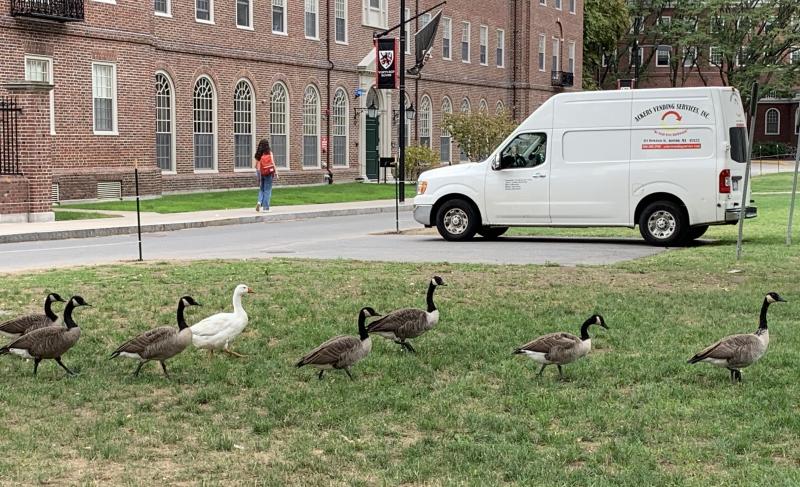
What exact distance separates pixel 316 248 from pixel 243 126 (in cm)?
2039

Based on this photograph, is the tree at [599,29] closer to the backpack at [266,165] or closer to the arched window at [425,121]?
the arched window at [425,121]

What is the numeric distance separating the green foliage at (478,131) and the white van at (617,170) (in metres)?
23.4

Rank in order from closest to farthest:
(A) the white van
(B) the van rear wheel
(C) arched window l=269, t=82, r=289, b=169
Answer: (A) the white van, (B) the van rear wheel, (C) arched window l=269, t=82, r=289, b=169

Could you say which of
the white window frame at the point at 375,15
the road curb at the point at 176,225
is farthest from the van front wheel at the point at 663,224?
the white window frame at the point at 375,15

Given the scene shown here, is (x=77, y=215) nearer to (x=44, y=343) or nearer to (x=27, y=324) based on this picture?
(x=27, y=324)

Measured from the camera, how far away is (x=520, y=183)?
20.4 meters

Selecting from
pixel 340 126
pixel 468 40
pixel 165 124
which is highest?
pixel 468 40

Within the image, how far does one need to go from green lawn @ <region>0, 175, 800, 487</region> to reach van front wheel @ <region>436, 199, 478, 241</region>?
821cm

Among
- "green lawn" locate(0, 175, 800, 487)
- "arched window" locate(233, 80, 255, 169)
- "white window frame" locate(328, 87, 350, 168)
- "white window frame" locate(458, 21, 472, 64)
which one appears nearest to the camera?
"green lawn" locate(0, 175, 800, 487)

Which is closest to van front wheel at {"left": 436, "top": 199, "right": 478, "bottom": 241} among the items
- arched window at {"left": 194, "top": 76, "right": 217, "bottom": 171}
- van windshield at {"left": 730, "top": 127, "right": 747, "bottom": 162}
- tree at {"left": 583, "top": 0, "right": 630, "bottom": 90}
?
van windshield at {"left": 730, "top": 127, "right": 747, "bottom": 162}

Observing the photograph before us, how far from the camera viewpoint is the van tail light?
1903 cm

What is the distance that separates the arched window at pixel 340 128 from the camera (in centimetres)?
4428

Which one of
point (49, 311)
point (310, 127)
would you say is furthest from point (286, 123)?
point (49, 311)

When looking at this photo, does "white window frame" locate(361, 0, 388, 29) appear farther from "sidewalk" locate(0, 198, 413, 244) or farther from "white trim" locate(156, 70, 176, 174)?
"sidewalk" locate(0, 198, 413, 244)
